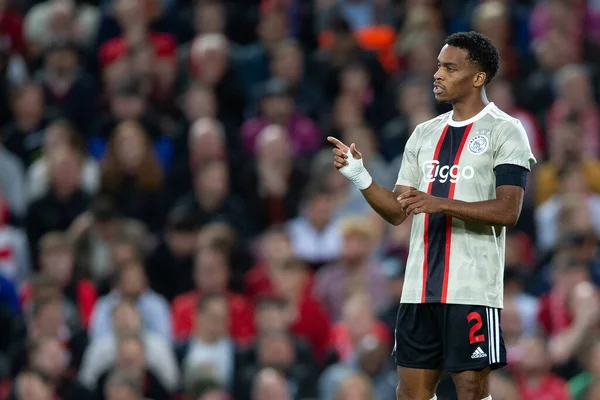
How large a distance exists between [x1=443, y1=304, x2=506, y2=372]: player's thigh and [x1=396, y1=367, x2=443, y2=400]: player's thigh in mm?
138

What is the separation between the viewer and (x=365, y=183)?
568 centimetres

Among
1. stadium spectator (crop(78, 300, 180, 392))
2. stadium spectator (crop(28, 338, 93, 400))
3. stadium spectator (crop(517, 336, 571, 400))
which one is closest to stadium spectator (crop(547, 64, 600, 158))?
stadium spectator (crop(517, 336, 571, 400))

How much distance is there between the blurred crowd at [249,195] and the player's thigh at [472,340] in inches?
157

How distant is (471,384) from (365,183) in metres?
0.99

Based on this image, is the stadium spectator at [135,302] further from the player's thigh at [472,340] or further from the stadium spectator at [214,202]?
the player's thigh at [472,340]

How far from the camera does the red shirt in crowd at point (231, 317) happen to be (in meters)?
10.6

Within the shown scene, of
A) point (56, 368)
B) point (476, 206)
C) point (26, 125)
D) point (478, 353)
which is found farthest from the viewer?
point (26, 125)

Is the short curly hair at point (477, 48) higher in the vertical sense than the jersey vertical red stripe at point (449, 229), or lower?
higher

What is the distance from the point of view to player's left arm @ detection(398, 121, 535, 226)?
5328mm

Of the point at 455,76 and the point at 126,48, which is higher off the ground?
the point at 126,48

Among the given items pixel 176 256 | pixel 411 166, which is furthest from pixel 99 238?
pixel 411 166

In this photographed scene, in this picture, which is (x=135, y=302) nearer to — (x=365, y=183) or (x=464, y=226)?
(x=365, y=183)

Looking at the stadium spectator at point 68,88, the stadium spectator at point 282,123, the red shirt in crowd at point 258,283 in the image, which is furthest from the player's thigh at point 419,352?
the stadium spectator at point 68,88

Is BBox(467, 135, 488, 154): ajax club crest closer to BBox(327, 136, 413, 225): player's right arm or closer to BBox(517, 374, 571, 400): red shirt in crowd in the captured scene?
BBox(327, 136, 413, 225): player's right arm
